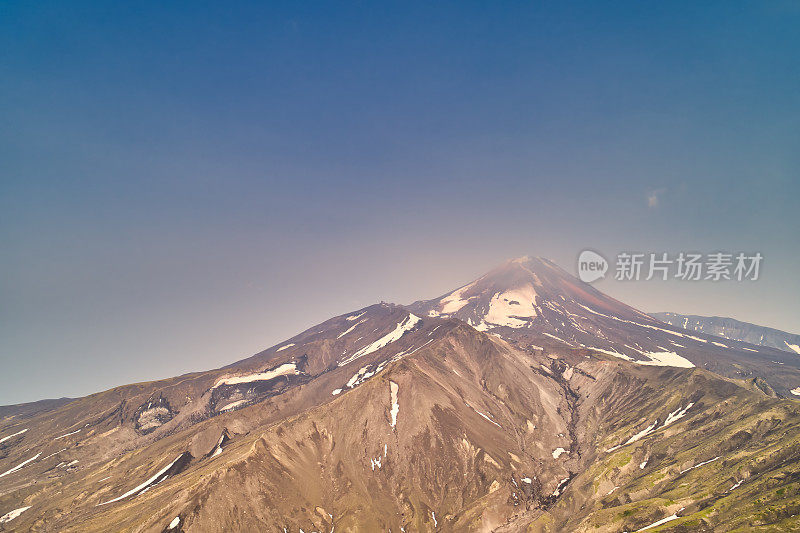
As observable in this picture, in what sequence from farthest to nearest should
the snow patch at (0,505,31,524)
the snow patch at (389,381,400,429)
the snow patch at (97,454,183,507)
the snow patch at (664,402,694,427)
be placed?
the snow patch at (389,381,400,429) < the snow patch at (97,454,183,507) < the snow patch at (664,402,694,427) < the snow patch at (0,505,31,524)

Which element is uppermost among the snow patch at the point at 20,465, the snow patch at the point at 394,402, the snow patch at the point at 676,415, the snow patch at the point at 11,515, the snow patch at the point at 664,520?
the snow patch at the point at 20,465

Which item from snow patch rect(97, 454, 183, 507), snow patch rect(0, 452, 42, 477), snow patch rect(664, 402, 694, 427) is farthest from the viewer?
snow patch rect(0, 452, 42, 477)

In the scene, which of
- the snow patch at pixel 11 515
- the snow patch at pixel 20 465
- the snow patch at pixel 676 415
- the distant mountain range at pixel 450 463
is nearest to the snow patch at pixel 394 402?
the distant mountain range at pixel 450 463

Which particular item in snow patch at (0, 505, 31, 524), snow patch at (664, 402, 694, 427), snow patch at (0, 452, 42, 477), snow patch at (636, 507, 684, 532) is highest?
snow patch at (0, 452, 42, 477)

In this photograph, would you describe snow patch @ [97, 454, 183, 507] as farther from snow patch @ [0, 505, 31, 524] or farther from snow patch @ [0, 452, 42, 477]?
snow patch @ [0, 452, 42, 477]

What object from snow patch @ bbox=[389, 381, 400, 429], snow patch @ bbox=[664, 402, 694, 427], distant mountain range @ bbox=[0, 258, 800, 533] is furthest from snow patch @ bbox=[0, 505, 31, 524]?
snow patch @ bbox=[664, 402, 694, 427]

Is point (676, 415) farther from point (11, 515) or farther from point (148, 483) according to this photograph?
point (11, 515)

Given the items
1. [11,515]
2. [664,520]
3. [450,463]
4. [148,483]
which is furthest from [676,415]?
[11,515]

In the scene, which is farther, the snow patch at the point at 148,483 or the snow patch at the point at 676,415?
the snow patch at the point at 148,483

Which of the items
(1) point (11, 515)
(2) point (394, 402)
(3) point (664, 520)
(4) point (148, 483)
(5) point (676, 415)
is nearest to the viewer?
(3) point (664, 520)

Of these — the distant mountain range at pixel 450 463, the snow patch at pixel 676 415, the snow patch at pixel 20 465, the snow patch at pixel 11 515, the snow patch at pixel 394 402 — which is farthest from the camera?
the snow patch at pixel 20 465

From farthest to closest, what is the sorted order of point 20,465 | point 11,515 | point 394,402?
point 20,465, point 394,402, point 11,515

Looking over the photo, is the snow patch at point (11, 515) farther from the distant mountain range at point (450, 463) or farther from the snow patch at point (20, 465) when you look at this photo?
the snow patch at point (20, 465)
